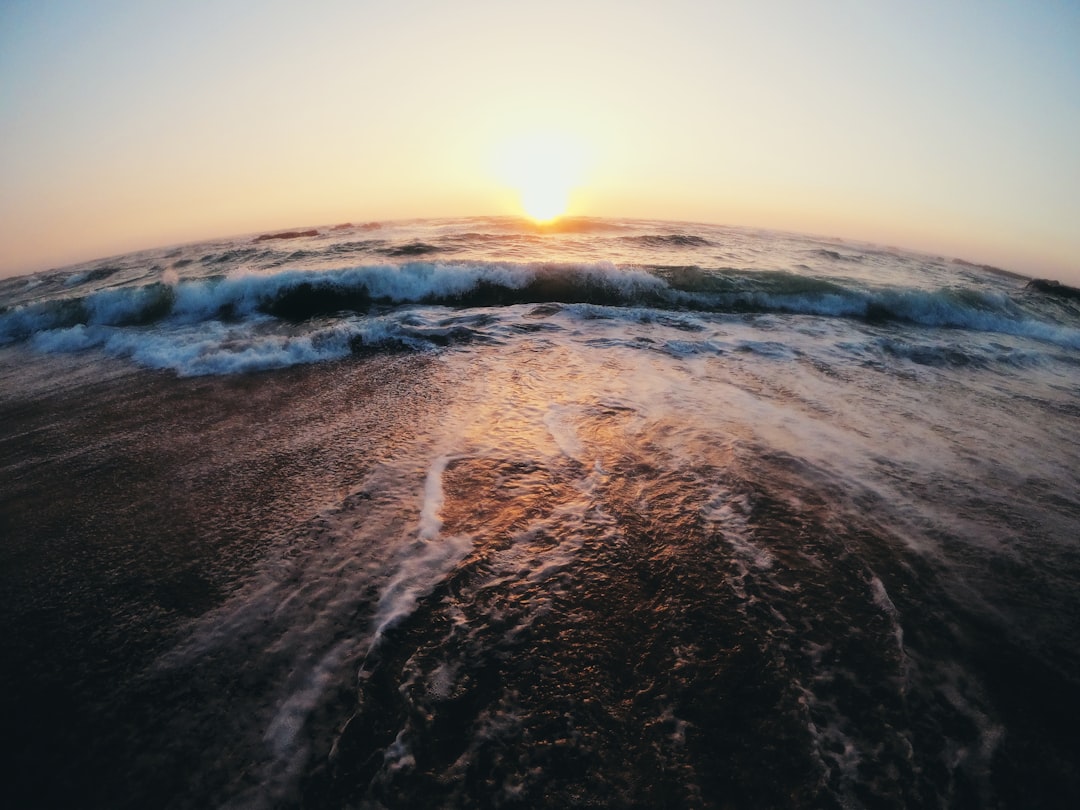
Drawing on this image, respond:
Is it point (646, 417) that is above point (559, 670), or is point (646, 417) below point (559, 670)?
above

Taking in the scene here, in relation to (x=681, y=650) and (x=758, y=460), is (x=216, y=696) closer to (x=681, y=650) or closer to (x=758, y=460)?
(x=681, y=650)

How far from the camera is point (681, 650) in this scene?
2467mm

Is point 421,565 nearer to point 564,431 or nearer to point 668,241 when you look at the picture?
point 564,431

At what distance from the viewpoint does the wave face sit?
883 cm

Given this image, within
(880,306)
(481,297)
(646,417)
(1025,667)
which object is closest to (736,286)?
(880,306)

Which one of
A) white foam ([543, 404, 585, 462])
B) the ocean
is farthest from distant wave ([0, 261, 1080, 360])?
white foam ([543, 404, 585, 462])

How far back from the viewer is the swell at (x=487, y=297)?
38.8 ft

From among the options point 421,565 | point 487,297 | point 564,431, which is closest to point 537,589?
point 421,565

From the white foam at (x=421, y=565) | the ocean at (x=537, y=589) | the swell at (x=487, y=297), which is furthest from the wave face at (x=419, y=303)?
the white foam at (x=421, y=565)

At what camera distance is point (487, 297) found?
12.3 metres

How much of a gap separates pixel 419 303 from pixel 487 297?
1.70 metres

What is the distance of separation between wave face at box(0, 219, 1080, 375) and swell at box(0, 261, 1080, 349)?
0.04 meters

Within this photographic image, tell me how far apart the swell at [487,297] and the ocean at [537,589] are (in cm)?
516

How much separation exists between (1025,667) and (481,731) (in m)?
2.81
